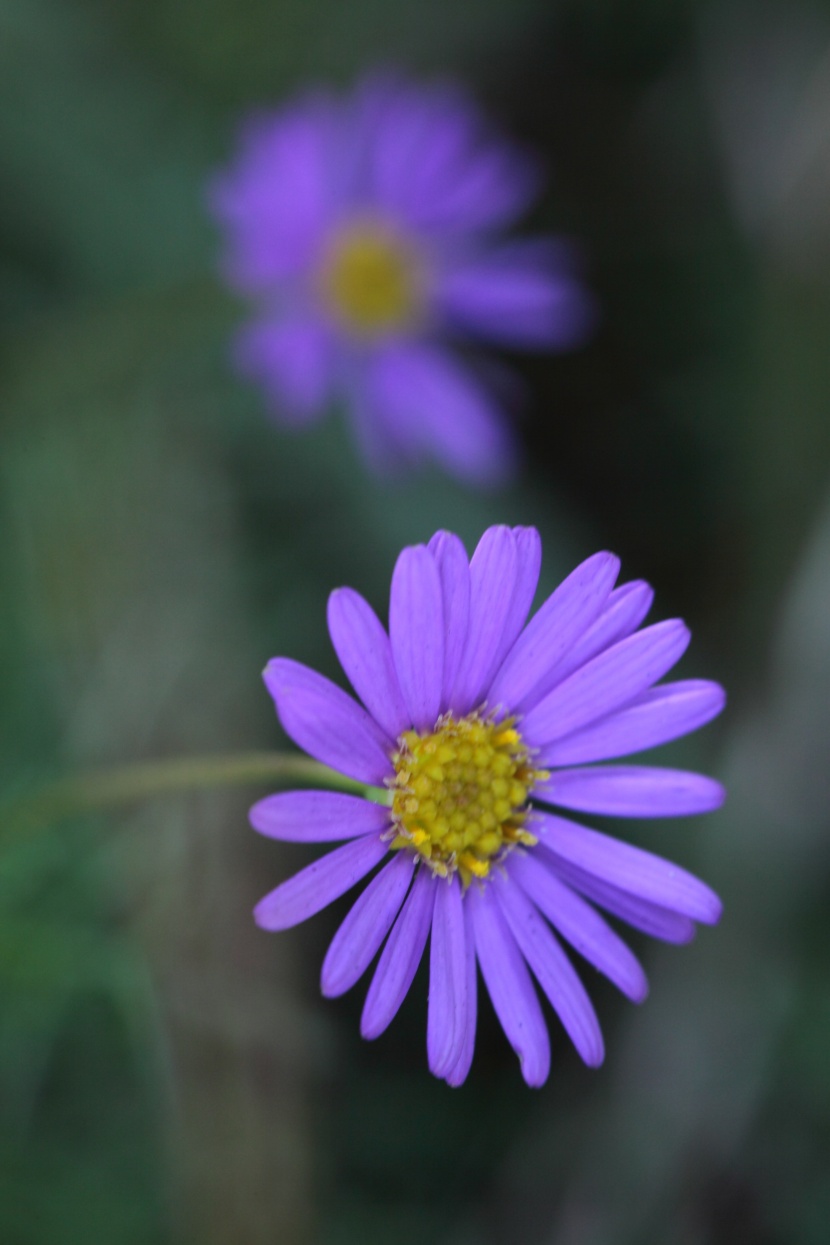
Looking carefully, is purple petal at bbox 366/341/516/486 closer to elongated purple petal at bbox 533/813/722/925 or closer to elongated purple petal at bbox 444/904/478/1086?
elongated purple petal at bbox 533/813/722/925

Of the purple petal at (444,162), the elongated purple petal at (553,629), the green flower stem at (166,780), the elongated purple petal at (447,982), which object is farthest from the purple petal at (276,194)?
the elongated purple petal at (447,982)

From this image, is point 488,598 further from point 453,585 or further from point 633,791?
point 633,791

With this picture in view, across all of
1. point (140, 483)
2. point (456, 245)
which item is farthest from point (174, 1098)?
point (456, 245)

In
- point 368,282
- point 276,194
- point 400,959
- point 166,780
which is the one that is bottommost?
point 400,959

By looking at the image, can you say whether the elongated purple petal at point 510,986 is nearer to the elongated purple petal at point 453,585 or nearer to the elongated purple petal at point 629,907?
the elongated purple petal at point 629,907

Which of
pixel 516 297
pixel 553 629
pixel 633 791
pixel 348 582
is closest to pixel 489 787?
pixel 633 791

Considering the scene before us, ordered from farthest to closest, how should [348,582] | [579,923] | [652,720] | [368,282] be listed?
[368,282], [348,582], [579,923], [652,720]
